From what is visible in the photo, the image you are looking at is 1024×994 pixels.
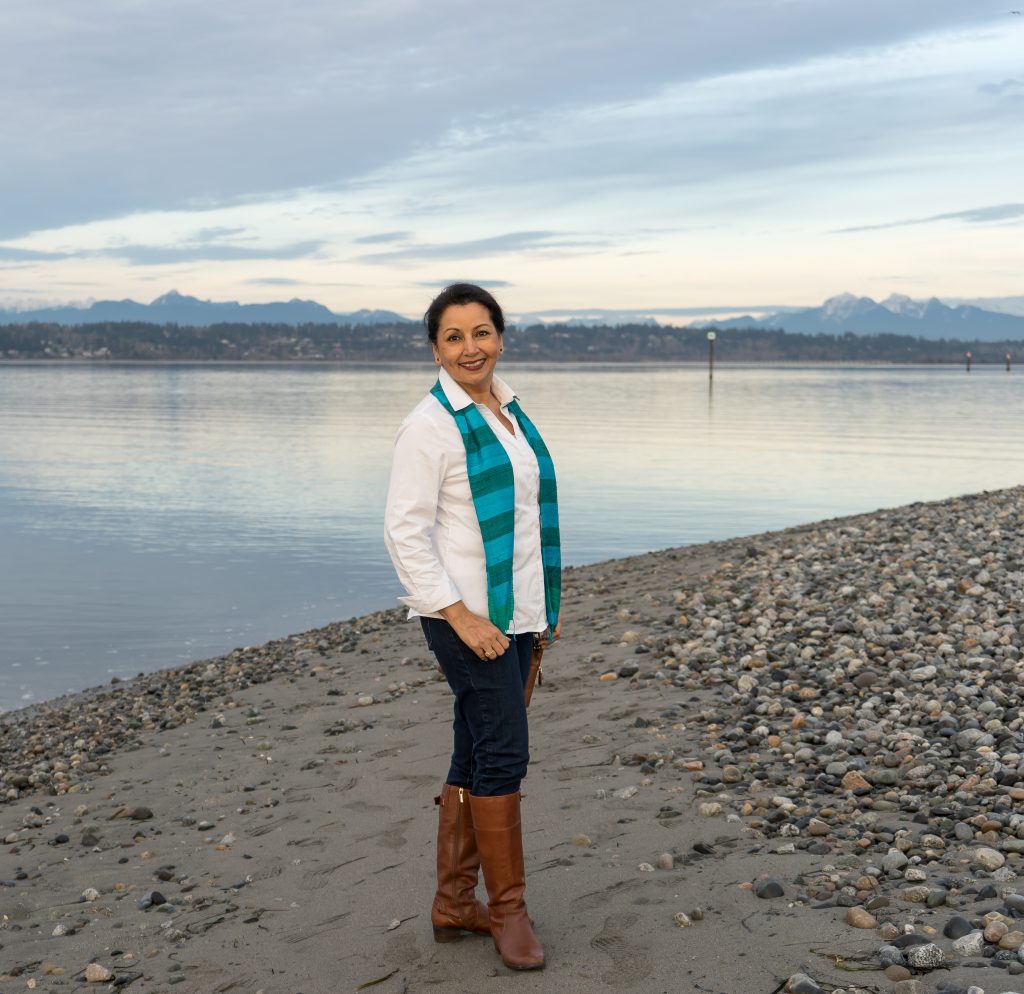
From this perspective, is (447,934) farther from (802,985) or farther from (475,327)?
(475,327)

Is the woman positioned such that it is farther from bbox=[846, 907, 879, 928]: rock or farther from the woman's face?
bbox=[846, 907, 879, 928]: rock

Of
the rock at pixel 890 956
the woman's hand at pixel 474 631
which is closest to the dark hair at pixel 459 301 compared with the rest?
the woman's hand at pixel 474 631

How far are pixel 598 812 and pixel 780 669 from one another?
9.16 feet

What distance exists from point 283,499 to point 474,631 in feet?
91.8

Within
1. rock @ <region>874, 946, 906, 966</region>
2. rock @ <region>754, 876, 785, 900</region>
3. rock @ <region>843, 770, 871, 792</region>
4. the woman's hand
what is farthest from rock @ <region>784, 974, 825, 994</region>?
rock @ <region>843, 770, 871, 792</region>

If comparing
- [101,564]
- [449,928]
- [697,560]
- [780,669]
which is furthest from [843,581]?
[101,564]

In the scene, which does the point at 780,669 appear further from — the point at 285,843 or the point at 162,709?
the point at 162,709

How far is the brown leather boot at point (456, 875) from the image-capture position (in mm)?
4770

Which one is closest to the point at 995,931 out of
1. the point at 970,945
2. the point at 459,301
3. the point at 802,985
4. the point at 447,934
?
the point at 970,945

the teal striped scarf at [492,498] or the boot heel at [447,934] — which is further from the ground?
the teal striped scarf at [492,498]

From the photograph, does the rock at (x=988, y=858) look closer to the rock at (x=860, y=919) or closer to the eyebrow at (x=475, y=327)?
the rock at (x=860, y=919)

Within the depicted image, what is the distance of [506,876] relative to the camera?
15.1ft

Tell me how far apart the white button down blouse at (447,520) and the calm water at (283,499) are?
1045cm

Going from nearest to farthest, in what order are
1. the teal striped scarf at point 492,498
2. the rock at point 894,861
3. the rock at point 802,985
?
the rock at point 802,985 < the teal striped scarf at point 492,498 < the rock at point 894,861
